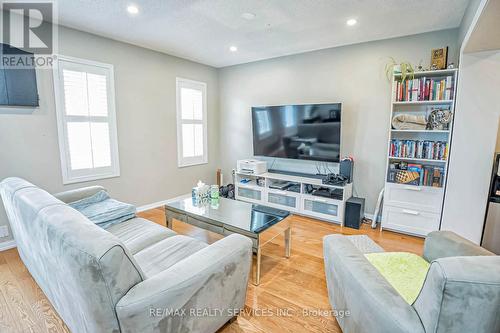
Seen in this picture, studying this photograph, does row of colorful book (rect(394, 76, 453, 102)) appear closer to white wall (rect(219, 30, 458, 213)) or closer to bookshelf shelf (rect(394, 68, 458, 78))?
bookshelf shelf (rect(394, 68, 458, 78))

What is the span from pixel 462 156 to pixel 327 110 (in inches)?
63.4

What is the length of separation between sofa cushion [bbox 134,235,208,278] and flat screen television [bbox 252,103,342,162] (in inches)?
95.9

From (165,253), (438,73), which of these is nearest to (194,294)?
(165,253)

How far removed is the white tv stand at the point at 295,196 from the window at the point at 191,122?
0.93 m

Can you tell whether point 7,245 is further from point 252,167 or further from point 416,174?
point 416,174

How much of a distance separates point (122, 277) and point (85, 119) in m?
2.86

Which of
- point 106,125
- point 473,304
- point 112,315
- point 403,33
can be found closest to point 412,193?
point 403,33

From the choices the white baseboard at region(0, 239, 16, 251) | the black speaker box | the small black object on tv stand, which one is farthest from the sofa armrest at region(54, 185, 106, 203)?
the black speaker box

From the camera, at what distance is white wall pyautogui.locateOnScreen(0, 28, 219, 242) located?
2789mm

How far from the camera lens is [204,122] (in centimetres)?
483

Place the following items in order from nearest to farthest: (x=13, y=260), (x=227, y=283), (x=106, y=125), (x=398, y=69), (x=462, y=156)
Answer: (x=227, y=283) < (x=13, y=260) < (x=462, y=156) < (x=398, y=69) < (x=106, y=125)

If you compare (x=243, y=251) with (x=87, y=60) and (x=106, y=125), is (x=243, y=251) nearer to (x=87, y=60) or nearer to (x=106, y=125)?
(x=106, y=125)

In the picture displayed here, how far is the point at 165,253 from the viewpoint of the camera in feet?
5.99

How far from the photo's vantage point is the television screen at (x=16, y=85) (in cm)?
253
